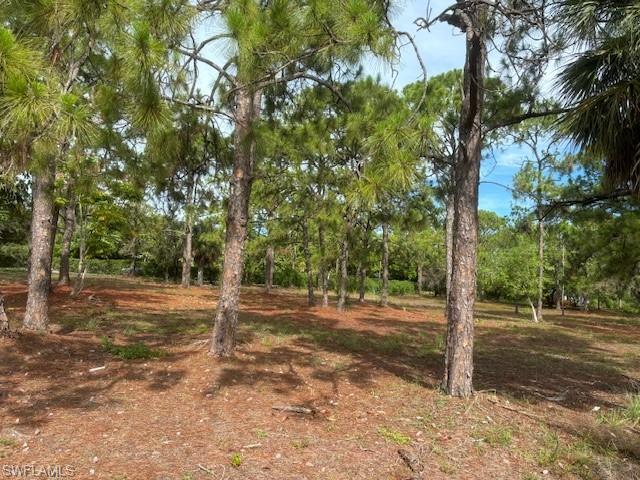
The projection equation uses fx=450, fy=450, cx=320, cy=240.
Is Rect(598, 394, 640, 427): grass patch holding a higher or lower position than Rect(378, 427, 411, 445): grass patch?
higher

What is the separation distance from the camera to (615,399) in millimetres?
5301

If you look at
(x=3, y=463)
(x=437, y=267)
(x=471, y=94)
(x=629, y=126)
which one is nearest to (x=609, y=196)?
(x=629, y=126)

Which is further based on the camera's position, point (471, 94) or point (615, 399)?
point (615, 399)

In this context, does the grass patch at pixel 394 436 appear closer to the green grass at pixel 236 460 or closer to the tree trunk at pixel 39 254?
the green grass at pixel 236 460

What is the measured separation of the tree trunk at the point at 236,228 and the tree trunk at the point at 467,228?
2.80 metres

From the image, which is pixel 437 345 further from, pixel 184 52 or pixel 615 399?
pixel 184 52

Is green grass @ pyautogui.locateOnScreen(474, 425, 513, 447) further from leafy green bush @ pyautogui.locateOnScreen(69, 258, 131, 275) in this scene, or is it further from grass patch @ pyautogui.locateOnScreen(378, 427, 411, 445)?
leafy green bush @ pyautogui.locateOnScreen(69, 258, 131, 275)

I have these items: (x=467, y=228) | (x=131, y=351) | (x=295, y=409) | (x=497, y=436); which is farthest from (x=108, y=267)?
(x=497, y=436)

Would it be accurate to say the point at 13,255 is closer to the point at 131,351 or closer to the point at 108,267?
the point at 108,267

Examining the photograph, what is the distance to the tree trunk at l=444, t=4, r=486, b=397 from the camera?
4.77 m

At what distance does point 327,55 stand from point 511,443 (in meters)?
3.89

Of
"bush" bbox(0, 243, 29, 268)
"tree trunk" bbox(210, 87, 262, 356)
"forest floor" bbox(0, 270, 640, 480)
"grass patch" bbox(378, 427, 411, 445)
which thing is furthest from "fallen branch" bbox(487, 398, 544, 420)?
"bush" bbox(0, 243, 29, 268)

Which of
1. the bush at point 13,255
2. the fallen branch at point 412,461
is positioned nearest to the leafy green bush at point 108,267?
the bush at point 13,255

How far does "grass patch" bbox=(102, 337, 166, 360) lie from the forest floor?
0.09 ft
